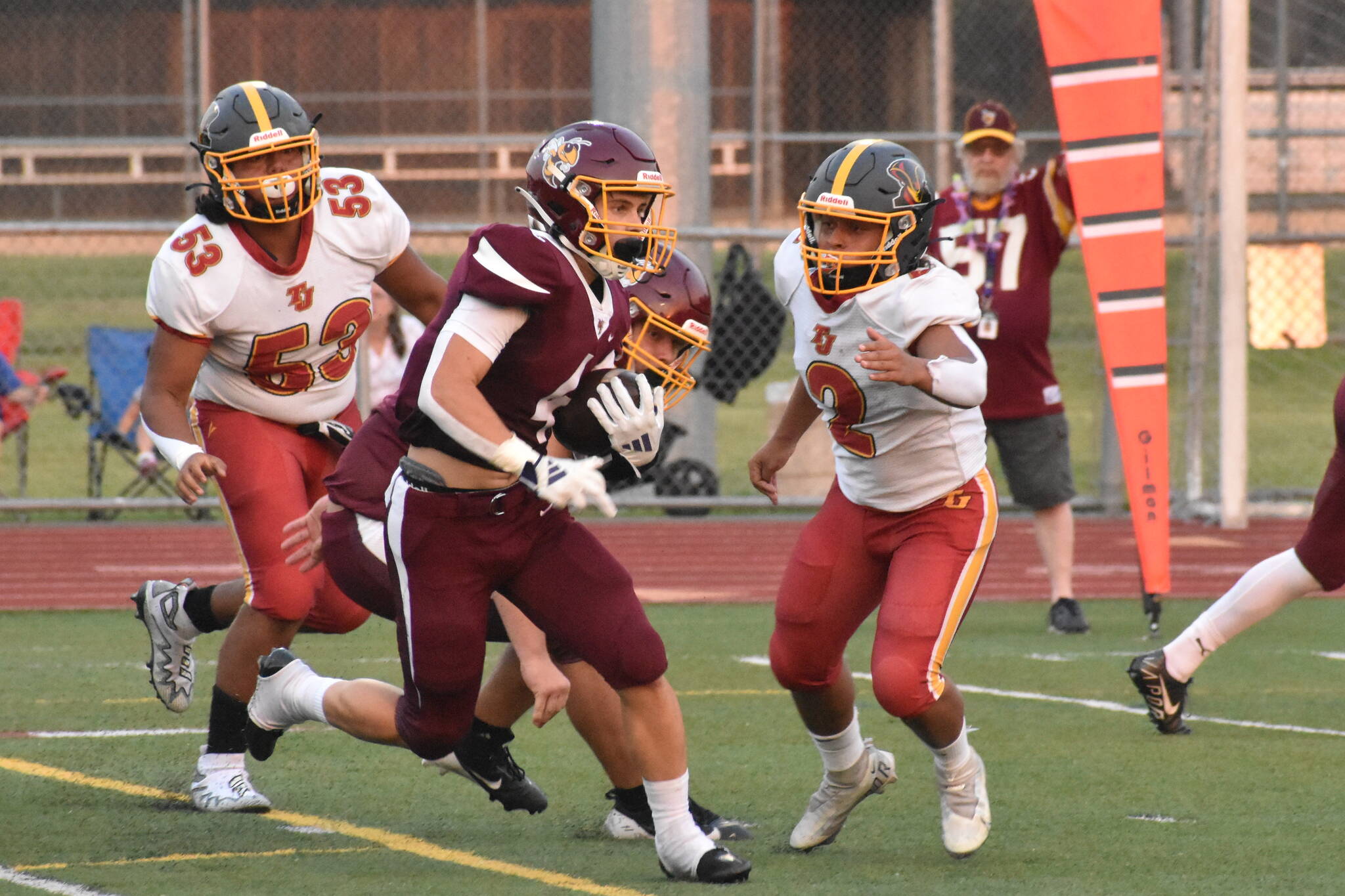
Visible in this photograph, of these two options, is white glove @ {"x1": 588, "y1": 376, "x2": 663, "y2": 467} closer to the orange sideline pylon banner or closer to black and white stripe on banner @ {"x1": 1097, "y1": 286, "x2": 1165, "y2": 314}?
the orange sideline pylon banner

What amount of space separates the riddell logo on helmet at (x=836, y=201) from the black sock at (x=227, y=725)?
2024 millimetres

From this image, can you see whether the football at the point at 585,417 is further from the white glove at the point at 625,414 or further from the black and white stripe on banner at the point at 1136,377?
the black and white stripe on banner at the point at 1136,377

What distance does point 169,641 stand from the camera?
17.9 ft

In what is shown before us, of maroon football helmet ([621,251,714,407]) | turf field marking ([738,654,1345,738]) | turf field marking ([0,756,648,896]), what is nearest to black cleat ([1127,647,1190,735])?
turf field marking ([738,654,1345,738])

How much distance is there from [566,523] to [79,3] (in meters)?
18.8

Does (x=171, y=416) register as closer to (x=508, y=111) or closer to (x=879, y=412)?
(x=879, y=412)

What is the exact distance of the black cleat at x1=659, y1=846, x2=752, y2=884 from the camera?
161 inches

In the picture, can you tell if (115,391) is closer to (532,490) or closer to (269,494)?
(269,494)

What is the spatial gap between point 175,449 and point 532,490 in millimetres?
1250

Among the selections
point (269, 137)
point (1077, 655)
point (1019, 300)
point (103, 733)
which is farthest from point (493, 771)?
point (1019, 300)

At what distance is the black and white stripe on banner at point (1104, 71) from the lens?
7.10 metres

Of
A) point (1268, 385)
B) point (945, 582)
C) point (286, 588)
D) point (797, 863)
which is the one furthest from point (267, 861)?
point (1268, 385)

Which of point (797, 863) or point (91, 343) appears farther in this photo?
point (91, 343)

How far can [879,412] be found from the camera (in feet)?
15.2
